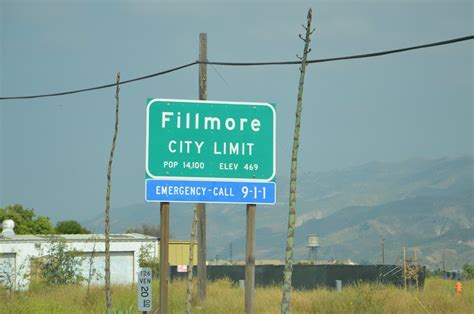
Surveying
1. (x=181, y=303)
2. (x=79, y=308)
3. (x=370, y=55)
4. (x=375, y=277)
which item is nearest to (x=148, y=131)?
(x=370, y=55)

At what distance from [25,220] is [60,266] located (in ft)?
163

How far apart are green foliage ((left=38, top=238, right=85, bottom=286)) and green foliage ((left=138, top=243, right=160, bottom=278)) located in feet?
18.4

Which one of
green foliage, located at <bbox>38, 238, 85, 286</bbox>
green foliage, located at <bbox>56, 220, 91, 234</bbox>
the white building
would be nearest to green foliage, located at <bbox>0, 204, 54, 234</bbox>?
green foliage, located at <bbox>56, 220, 91, 234</bbox>

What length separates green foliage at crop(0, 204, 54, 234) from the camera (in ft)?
299

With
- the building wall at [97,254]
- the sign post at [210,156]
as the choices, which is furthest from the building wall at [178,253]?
the sign post at [210,156]

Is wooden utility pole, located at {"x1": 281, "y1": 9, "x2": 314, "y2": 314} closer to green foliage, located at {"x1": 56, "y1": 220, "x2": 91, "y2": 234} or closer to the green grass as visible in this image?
the green grass

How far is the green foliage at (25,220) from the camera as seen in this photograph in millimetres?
91100

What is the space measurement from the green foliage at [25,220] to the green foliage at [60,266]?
4110cm

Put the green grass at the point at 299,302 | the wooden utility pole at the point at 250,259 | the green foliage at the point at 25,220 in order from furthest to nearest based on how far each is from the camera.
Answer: the green foliage at the point at 25,220 < the green grass at the point at 299,302 < the wooden utility pole at the point at 250,259

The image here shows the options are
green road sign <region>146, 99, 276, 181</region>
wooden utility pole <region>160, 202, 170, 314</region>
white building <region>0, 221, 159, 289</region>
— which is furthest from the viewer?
white building <region>0, 221, 159, 289</region>

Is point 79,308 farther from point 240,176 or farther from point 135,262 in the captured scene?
point 135,262

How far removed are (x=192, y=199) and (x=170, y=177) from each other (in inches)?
20.6

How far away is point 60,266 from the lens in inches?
1876

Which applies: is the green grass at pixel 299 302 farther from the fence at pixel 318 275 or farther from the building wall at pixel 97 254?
the building wall at pixel 97 254
